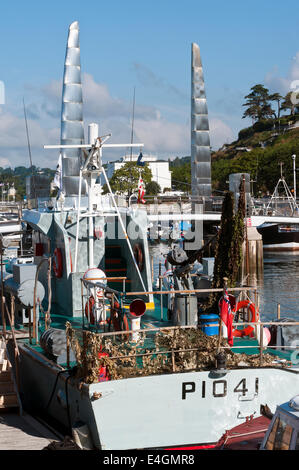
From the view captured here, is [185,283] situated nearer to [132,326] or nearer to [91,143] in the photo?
[132,326]

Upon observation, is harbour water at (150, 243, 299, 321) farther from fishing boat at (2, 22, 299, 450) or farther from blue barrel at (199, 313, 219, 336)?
blue barrel at (199, 313, 219, 336)

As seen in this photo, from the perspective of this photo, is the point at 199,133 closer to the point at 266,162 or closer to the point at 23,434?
the point at 266,162

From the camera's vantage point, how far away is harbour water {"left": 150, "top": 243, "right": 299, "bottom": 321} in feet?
111

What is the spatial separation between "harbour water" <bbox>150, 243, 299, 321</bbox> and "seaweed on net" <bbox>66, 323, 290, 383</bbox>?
10518 mm

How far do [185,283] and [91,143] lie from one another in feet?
19.3

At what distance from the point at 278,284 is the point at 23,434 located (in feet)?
110

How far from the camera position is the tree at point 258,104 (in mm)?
173500

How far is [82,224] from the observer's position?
69.4 ft

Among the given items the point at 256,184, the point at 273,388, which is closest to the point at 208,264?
the point at 273,388

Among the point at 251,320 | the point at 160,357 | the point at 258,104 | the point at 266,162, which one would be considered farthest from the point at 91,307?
the point at 258,104

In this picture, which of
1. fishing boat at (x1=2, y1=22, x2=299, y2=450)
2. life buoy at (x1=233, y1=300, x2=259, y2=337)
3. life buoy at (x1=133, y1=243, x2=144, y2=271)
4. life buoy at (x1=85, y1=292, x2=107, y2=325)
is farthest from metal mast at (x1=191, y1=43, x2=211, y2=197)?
life buoy at (x1=85, y1=292, x2=107, y2=325)

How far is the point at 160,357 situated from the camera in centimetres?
1362

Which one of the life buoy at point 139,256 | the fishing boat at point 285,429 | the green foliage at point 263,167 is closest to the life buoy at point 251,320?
the life buoy at point 139,256

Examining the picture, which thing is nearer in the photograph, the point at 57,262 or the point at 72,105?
the point at 57,262
